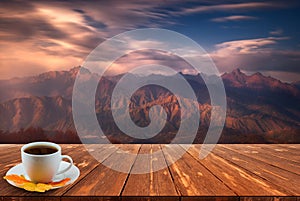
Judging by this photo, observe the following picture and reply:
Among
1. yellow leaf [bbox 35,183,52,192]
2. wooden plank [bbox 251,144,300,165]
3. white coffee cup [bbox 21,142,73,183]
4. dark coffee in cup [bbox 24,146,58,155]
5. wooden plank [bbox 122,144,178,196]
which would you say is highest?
dark coffee in cup [bbox 24,146,58,155]

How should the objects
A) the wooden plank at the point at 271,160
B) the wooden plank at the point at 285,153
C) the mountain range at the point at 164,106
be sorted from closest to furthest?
the wooden plank at the point at 271,160 → the wooden plank at the point at 285,153 → the mountain range at the point at 164,106

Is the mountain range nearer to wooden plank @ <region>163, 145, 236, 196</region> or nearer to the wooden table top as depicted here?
the wooden table top

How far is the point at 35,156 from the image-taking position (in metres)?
0.70

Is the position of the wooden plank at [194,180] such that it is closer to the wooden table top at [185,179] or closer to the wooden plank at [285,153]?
the wooden table top at [185,179]

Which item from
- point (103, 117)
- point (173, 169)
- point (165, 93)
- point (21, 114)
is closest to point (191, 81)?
point (165, 93)

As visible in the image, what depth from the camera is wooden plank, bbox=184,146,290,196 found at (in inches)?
27.9

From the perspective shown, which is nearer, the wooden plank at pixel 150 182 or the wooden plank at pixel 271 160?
the wooden plank at pixel 150 182

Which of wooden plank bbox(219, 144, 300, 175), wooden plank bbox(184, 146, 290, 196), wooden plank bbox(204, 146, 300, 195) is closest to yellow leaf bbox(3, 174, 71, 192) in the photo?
wooden plank bbox(184, 146, 290, 196)

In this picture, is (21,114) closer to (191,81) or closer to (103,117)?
(103,117)

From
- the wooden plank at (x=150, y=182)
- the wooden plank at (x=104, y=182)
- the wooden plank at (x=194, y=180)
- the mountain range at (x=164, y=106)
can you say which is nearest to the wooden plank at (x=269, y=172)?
the wooden plank at (x=194, y=180)

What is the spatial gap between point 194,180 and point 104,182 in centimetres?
25

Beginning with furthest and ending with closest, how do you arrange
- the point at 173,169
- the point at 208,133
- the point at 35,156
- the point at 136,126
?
the point at 136,126 → the point at 208,133 → the point at 173,169 → the point at 35,156

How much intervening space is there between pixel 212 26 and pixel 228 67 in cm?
50

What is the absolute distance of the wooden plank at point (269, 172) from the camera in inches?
30.0
